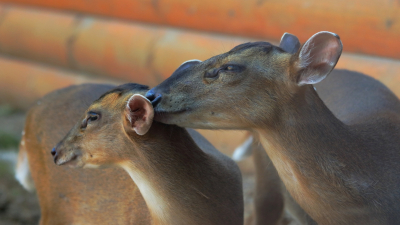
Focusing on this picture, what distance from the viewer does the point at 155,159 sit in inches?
96.1

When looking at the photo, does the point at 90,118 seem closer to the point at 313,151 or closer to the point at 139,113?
the point at 139,113

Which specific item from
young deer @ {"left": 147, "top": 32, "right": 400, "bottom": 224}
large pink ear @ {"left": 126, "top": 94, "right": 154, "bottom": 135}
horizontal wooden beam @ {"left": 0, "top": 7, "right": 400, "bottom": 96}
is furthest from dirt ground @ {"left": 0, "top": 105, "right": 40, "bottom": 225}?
young deer @ {"left": 147, "top": 32, "right": 400, "bottom": 224}

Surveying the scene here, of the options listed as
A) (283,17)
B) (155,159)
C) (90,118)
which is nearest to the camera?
(155,159)

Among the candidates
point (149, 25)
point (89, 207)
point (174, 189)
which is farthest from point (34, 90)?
point (174, 189)

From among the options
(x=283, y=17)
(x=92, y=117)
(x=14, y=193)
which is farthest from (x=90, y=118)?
(x=14, y=193)

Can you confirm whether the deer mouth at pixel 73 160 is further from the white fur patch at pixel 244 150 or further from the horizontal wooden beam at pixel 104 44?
the horizontal wooden beam at pixel 104 44

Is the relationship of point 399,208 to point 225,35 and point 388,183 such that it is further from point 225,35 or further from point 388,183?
point 225,35

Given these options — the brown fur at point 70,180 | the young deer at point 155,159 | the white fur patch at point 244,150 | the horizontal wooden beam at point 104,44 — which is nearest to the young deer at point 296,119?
the young deer at point 155,159

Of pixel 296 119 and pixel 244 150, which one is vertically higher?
pixel 296 119

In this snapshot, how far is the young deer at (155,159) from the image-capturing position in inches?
96.2

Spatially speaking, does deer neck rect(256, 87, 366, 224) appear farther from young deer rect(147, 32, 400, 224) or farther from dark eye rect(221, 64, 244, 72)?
dark eye rect(221, 64, 244, 72)

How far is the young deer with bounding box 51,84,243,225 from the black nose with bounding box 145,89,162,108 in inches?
6.5

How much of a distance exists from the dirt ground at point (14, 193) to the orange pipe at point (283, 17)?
1.34m

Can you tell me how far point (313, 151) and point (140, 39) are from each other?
3495 mm
